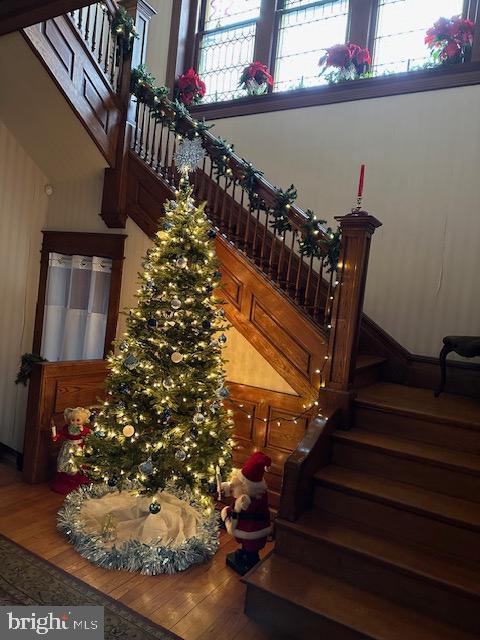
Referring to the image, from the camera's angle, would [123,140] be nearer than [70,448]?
No

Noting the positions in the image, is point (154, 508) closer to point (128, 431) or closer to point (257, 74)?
point (128, 431)

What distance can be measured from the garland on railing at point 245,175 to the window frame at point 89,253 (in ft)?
3.84

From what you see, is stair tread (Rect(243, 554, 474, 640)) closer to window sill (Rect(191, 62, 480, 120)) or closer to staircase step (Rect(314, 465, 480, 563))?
staircase step (Rect(314, 465, 480, 563))

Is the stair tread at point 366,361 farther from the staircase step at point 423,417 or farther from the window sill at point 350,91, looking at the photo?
the window sill at point 350,91

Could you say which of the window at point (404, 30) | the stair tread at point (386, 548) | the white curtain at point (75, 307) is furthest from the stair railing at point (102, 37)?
the stair tread at point (386, 548)

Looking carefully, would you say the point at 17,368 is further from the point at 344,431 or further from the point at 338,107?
the point at 338,107

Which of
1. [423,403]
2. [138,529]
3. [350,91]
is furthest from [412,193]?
[138,529]

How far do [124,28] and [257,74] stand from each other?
172cm

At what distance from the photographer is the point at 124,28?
14.0 feet

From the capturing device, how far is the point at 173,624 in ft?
8.07

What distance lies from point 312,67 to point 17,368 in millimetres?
4781

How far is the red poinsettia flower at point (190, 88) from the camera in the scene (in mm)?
5867

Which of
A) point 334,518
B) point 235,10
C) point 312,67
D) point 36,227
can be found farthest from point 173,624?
point 235,10

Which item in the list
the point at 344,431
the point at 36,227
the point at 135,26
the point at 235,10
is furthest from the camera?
the point at 235,10
